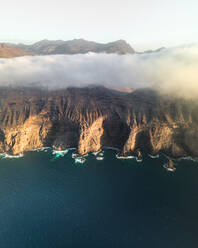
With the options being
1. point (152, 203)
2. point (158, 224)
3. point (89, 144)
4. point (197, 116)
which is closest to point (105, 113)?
point (89, 144)

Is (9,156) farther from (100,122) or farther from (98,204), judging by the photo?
(98,204)

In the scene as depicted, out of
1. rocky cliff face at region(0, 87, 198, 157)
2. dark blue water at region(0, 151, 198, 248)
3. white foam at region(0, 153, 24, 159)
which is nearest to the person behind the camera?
dark blue water at region(0, 151, 198, 248)

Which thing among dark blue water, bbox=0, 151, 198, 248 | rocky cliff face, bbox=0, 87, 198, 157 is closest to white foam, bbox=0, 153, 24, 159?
rocky cliff face, bbox=0, 87, 198, 157

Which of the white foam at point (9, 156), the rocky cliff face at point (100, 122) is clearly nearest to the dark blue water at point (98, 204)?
the white foam at point (9, 156)

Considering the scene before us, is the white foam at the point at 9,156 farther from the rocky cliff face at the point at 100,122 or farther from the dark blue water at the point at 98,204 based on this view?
the dark blue water at the point at 98,204

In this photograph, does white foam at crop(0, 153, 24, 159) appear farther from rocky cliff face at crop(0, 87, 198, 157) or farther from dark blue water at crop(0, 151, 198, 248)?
dark blue water at crop(0, 151, 198, 248)

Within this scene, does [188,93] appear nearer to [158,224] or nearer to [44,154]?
[158,224]
